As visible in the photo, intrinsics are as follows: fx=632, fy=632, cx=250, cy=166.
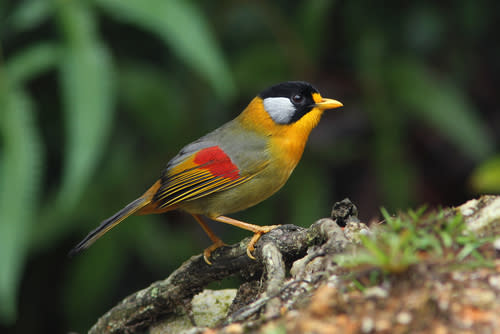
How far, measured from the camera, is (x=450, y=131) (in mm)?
4598

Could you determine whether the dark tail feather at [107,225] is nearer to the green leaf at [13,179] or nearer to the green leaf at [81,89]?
the green leaf at [81,89]

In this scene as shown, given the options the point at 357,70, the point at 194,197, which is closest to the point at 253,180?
the point at 194,197

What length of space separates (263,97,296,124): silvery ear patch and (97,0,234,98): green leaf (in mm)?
694

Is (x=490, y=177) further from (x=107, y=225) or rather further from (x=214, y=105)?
(x=214, y=105)

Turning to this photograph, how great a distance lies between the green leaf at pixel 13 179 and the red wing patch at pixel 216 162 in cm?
122

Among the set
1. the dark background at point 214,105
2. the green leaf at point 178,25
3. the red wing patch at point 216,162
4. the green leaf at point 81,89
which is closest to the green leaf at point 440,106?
the dark background at point 214,105

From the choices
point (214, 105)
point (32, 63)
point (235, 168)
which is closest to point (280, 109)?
point (235, 168)

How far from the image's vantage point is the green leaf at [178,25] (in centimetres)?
416

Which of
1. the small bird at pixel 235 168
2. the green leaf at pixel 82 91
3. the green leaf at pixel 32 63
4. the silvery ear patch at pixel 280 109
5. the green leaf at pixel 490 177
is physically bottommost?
the green leaf at pixel 490 177

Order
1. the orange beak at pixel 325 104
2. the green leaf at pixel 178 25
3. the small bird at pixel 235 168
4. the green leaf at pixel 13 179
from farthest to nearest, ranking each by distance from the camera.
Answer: the green leaf at pixel 178 25 < the green leaf at pixel 13 179 < the orange beak at pixel 325 104 < the small bird at pixel 235 168

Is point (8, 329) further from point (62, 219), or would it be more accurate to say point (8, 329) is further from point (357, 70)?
point (357, 70)

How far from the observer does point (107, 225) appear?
316cm

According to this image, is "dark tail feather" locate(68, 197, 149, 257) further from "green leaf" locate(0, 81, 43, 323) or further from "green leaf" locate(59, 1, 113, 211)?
"green leaf" locate(0, 81, 43, 323)

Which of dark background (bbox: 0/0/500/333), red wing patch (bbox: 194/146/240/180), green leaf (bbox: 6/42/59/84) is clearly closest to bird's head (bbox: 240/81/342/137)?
red wing patch (bbox: 194/146/240/180)
